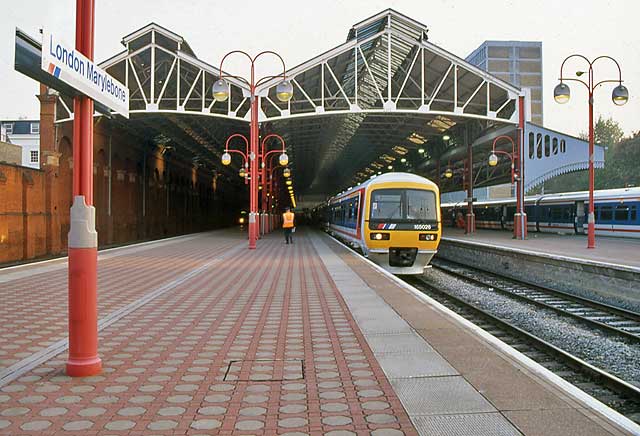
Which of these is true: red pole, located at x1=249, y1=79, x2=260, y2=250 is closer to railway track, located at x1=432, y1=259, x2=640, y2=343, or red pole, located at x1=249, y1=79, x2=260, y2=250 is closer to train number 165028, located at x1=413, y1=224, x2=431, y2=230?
train number 165028, located at x1=413, y1=224, x2=431, y2=230

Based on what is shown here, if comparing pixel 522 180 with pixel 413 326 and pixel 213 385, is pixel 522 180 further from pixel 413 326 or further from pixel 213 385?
pixel 213 385

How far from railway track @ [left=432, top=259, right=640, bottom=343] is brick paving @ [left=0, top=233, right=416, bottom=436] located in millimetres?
5692

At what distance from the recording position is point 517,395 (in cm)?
462

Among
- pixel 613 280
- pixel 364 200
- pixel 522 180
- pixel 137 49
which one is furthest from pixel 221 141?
pixel 613 280

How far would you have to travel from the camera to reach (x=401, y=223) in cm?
1798

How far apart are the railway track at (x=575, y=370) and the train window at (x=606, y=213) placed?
823 inches

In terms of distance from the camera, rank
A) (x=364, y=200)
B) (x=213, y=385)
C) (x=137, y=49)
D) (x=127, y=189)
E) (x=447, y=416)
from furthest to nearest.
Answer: (x=127, y=189)
(x=137, y=49)
(x=364, y=200)
(x=213, y=385)
(x=447, y=416)

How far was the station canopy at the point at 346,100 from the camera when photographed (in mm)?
30516

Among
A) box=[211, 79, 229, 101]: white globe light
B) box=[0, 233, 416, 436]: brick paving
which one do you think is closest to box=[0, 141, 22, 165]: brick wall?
box=[211, 79, 229, 101]: white globe light

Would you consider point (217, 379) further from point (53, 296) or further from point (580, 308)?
point (580, 308)

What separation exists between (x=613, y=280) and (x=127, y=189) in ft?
104

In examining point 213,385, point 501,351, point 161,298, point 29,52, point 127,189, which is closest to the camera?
point 29,52

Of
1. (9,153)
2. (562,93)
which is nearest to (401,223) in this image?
(562,93)

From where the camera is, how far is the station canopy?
30.5 meters
